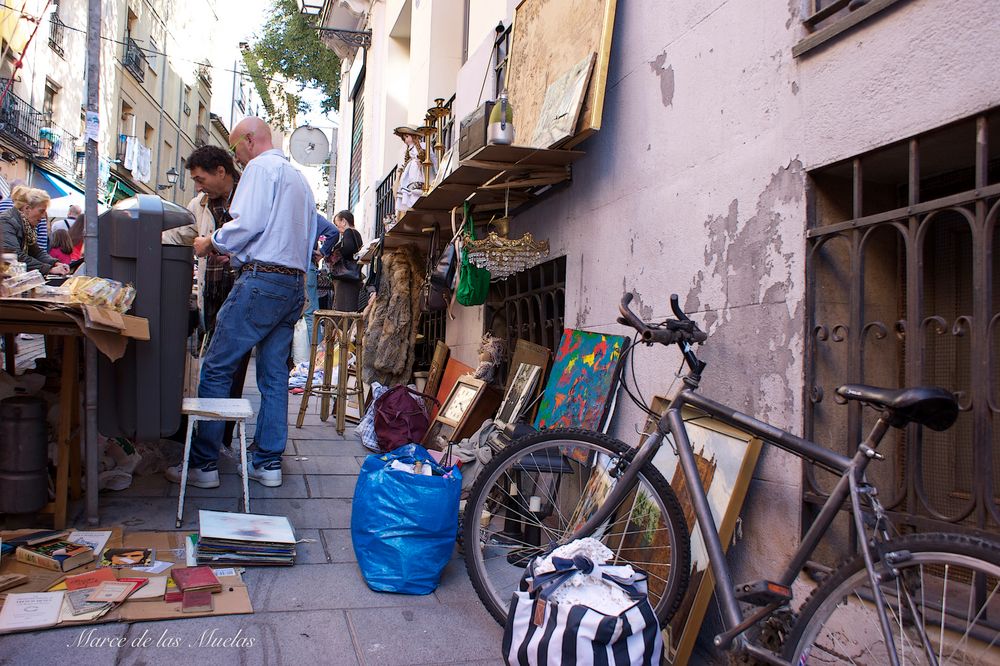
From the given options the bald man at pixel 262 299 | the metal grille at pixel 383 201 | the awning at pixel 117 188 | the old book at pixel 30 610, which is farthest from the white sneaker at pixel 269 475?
the awning at pixel 117 188

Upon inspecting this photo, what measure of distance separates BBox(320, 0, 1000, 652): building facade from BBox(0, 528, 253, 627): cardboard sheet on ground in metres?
1.87

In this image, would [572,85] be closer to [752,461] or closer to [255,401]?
[752,461]

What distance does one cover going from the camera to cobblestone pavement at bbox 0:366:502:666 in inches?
91.9

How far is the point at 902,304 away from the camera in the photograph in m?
2.40

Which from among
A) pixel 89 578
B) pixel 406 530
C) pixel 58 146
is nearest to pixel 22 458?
pixel 89 578

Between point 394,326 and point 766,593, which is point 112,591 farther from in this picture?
point 394,326

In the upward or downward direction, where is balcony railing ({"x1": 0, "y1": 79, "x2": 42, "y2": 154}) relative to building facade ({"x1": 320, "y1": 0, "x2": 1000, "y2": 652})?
upward

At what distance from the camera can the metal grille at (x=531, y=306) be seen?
15.6 feet

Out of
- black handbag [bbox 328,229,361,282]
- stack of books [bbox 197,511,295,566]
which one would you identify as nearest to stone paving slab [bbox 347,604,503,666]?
stack of books [bbox 197,511,295,566]

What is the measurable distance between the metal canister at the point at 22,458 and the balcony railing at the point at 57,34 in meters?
17.8

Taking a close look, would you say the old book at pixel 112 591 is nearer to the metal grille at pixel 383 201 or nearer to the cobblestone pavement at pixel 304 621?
the cobblestone pavement at pixel 304 621

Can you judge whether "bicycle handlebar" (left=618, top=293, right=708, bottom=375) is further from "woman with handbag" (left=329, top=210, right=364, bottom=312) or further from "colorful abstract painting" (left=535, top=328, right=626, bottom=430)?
"woman with handbag" (left=329, top=210, right=364, bottom=312)

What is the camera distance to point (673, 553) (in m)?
2.44

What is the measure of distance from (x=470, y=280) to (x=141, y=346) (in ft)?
7.49
